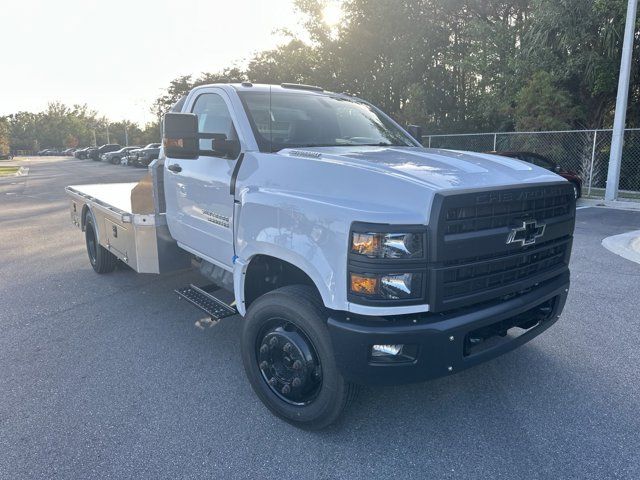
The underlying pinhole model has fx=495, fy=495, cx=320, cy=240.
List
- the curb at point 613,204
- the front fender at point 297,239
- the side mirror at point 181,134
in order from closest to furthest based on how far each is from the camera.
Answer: the front fender at point 297,239 → the side mirror at point 181,134 → the curb at point 613,204

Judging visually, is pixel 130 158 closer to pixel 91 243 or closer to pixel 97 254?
pixel 91 243

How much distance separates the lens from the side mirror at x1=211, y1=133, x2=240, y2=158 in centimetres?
362

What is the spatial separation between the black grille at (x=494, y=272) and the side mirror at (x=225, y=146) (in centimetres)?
186

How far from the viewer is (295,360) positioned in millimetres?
2963

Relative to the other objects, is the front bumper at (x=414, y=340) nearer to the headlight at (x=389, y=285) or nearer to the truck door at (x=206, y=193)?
the headlight at (x=389, y=285)

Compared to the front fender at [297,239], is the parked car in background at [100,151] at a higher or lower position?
lower

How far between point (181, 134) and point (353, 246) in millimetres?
1583

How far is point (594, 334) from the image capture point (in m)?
4.42

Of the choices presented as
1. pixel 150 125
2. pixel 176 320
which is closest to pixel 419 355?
pixel 176 320

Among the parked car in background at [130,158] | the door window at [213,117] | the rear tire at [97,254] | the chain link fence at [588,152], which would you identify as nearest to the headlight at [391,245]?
the door window at [213,117]

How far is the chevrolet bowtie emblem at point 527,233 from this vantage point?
282 centimetres

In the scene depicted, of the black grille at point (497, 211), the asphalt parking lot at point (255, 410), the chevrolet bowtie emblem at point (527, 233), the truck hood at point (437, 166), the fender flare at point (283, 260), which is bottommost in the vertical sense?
the asphalt parking lot at point (255, 410)

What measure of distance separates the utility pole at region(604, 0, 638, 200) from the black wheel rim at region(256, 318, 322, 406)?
1498 centimetres

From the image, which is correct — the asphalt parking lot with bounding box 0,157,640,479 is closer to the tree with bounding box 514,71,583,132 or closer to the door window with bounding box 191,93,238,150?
the door window with bounding box 191,93,238,150
